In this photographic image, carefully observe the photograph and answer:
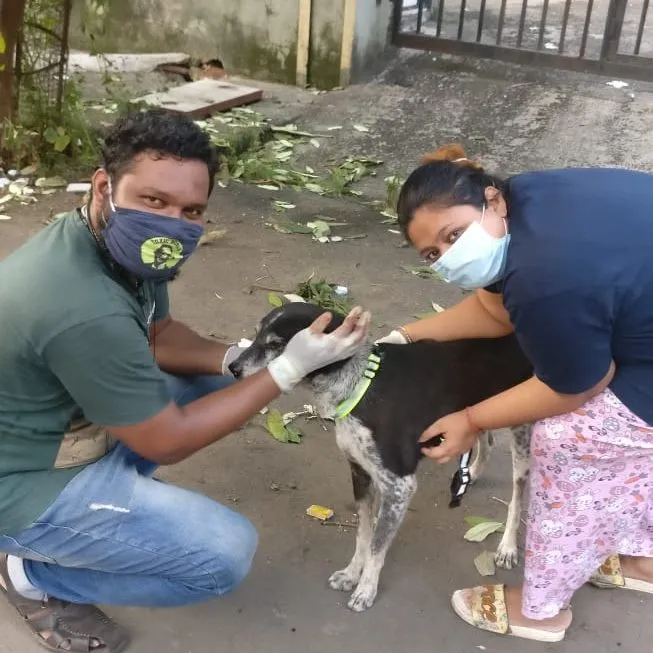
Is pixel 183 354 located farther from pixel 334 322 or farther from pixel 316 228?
pixel 316 228

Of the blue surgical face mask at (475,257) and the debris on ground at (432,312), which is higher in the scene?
the blue surgical face mask at (475,257)

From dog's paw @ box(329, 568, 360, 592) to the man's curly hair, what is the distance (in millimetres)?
1559

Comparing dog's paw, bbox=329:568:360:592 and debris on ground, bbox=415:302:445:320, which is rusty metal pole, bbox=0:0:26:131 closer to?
debris on ground, bbox=415:302:445:320

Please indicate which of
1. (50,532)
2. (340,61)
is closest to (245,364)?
(50,532)

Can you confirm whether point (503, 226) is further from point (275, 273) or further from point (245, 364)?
point (275, 273)

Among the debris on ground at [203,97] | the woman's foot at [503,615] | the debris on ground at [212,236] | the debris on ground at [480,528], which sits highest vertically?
the debris on ground at [203,97]

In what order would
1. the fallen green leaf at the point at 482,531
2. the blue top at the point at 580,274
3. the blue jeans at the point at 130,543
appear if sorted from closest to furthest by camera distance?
the blue top at the point at 580,274 < the blue jeans at the point at 130,543 < the fallen green leaf at the point at 482,531

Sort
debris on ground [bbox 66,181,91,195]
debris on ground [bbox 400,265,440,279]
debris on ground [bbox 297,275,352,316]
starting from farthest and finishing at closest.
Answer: debris on ground [bbox 66,181,91,195], debris on ground [bbox 400,265,440,279], debris on ground [bbox 297,275,352,316]

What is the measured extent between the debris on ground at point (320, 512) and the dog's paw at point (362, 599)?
1.45 ft

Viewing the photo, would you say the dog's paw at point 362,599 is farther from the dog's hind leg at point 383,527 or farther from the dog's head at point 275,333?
the dog's head at point 275,333

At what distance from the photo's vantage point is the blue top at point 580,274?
2.05 metres

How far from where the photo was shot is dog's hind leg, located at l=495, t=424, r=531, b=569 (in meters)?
3.03

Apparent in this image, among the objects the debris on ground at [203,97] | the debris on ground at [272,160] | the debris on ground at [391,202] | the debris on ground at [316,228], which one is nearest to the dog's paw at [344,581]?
the debris on ground at [316,228]

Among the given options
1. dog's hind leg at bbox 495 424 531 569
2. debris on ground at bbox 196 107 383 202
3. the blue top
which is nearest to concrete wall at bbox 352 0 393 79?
debris on ground at bbox 196 107 383 202
